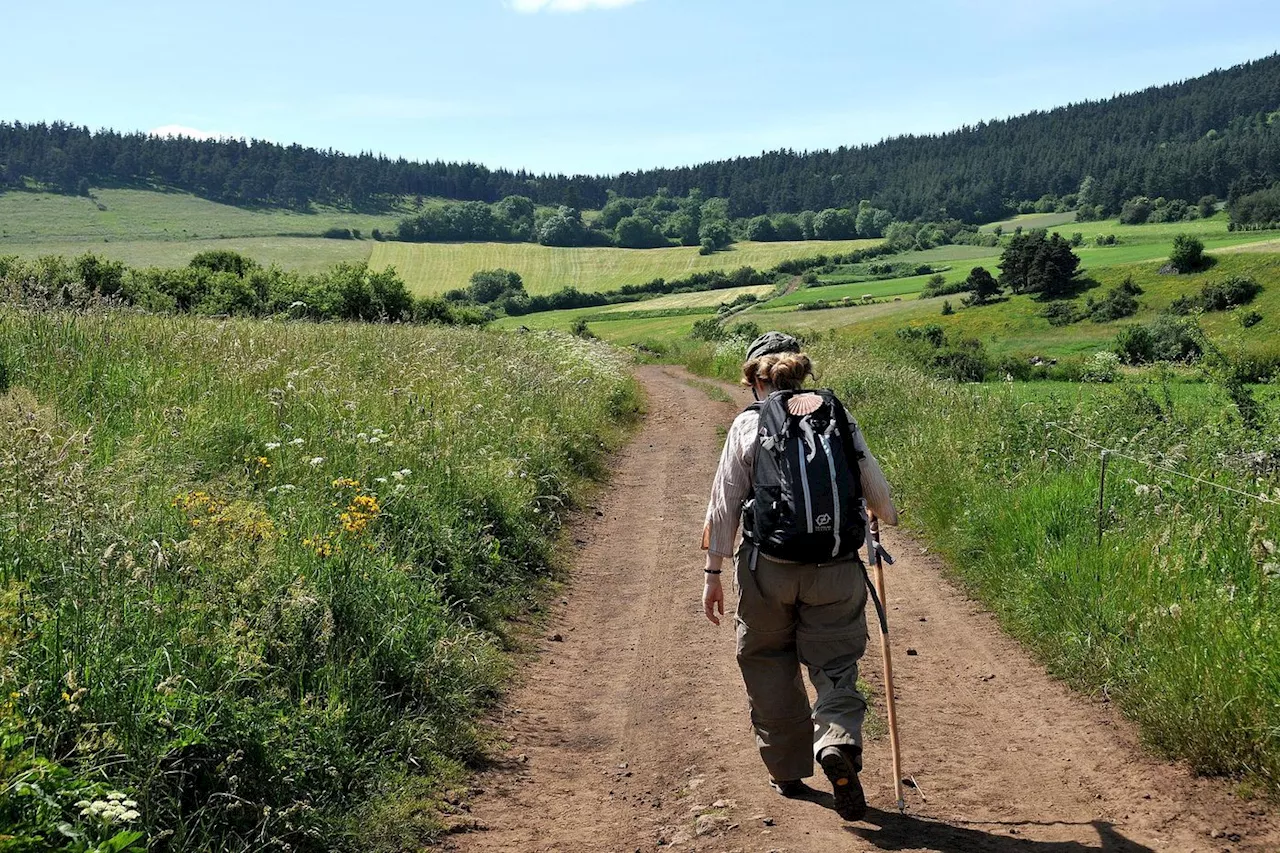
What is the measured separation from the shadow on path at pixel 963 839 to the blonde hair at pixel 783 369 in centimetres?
196

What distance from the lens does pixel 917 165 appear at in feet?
610

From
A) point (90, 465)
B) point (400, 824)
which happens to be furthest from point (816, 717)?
point (90, 465)

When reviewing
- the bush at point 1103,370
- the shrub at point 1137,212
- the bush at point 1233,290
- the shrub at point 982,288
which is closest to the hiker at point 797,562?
the bush at point 1103,370

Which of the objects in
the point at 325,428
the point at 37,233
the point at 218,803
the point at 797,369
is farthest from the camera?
the point at 37,233

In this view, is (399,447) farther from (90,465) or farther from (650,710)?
(650,710)

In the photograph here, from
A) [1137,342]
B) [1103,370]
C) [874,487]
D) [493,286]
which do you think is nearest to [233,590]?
[874,487]

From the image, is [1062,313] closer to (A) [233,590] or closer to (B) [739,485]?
(B) [739,485]

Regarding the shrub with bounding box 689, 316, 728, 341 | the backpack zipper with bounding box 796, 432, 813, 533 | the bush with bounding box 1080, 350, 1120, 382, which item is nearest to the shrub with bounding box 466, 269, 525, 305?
the shrub with bounding box 689, 316, 728, 341

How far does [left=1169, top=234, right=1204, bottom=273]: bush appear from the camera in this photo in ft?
248

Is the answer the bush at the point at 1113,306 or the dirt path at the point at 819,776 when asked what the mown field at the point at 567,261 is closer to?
the bush at the point at 1113,306

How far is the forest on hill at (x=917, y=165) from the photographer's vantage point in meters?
155

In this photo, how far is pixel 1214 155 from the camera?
428 feet

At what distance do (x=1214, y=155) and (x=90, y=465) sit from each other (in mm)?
152074

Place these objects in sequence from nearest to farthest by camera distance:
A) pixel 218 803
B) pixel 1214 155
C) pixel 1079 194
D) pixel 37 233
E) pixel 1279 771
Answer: pixel 218 803 → pixel 1279 771 → pixel 37 233 → pixel 1214 155 → pixel 1079 194
